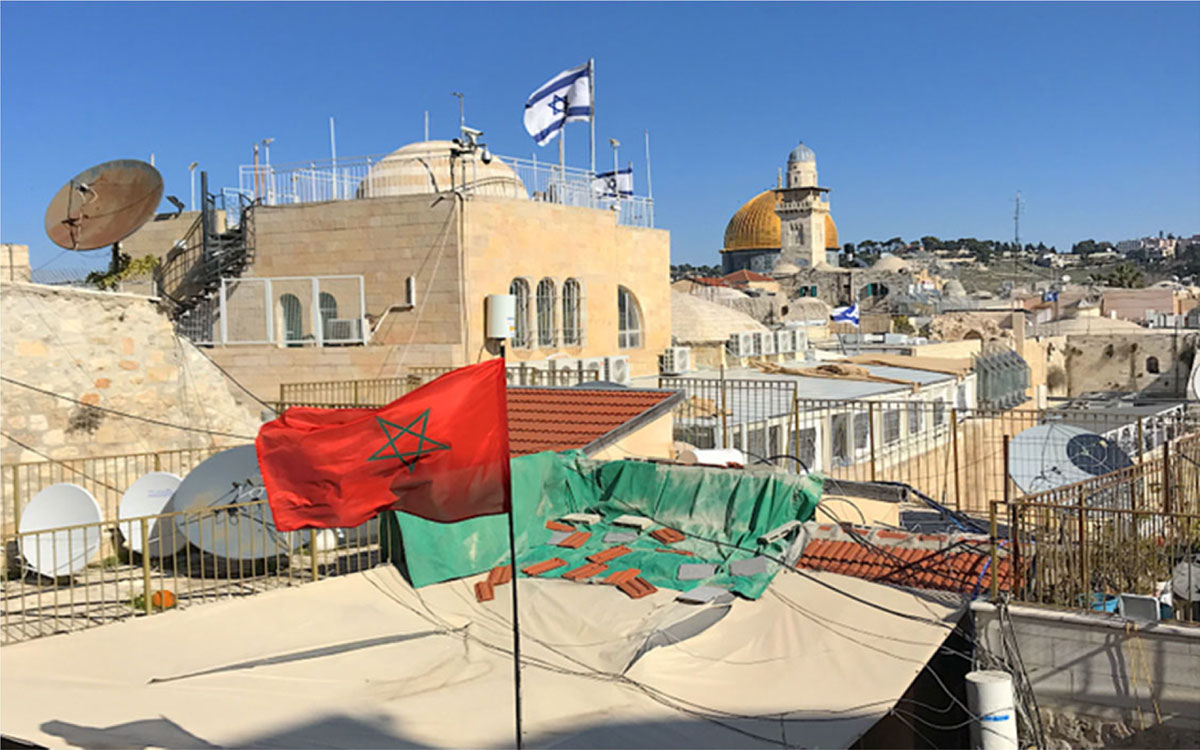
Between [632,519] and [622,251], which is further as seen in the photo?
[622,251]

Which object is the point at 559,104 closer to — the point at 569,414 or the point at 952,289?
the point at 569,414

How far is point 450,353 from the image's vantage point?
65.2 ft

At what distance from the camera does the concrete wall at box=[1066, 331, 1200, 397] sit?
4150cm

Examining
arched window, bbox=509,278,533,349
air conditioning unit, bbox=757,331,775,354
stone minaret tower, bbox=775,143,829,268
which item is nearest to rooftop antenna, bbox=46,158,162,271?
arched window, bbox=509,278,533,349

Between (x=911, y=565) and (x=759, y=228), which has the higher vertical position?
(x=759, y=228)

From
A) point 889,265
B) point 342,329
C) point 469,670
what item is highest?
point 889,265

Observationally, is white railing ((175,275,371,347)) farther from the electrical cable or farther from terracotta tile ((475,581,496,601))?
terracotta tile ((475,581,496,601))

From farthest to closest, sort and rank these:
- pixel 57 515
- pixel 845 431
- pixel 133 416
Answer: pixel 845 431 → pixel 133 416 → pixel 57 515

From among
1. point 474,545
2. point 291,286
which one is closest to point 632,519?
point 474,545

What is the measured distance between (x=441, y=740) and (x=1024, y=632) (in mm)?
4892

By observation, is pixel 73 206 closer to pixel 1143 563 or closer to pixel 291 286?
pixel 291 286

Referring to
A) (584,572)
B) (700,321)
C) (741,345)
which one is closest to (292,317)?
(741,345)

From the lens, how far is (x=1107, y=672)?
319 inches

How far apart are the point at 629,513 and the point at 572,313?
11.8 metres
